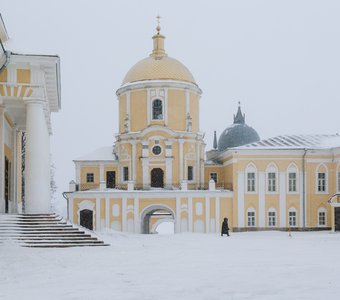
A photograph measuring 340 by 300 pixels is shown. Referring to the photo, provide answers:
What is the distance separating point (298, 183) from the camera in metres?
47.4

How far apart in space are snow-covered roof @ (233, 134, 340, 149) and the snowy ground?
102ft

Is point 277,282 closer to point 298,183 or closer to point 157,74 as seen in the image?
point 298,183

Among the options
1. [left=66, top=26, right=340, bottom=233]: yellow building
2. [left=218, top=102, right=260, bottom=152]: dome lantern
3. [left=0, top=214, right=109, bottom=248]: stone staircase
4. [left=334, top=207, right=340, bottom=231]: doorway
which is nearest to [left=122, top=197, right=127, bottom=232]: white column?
[left=66, top=26, right=340, bottom=233]: yellow building

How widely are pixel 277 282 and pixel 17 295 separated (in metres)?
4.16

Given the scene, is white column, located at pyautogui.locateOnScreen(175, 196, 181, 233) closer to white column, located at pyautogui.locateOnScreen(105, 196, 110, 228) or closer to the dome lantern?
white column, located at pyautogui.locateOnScreen(105, 196, 110, 228)

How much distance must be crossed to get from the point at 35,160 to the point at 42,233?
114 inches

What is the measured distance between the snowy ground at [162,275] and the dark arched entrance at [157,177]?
110 feet

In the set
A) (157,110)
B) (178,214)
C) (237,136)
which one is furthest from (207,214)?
(237,136)

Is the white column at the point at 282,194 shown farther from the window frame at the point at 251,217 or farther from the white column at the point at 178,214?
the white column at the point at 178,214

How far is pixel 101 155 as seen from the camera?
53.7 m

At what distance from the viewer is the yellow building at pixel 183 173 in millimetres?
46562

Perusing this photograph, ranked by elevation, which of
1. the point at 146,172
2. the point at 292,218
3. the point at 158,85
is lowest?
the point at 292,218

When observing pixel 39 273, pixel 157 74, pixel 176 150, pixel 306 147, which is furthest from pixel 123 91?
pixel 39 273

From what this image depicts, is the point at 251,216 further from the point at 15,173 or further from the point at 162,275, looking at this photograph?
the point at 162,275
